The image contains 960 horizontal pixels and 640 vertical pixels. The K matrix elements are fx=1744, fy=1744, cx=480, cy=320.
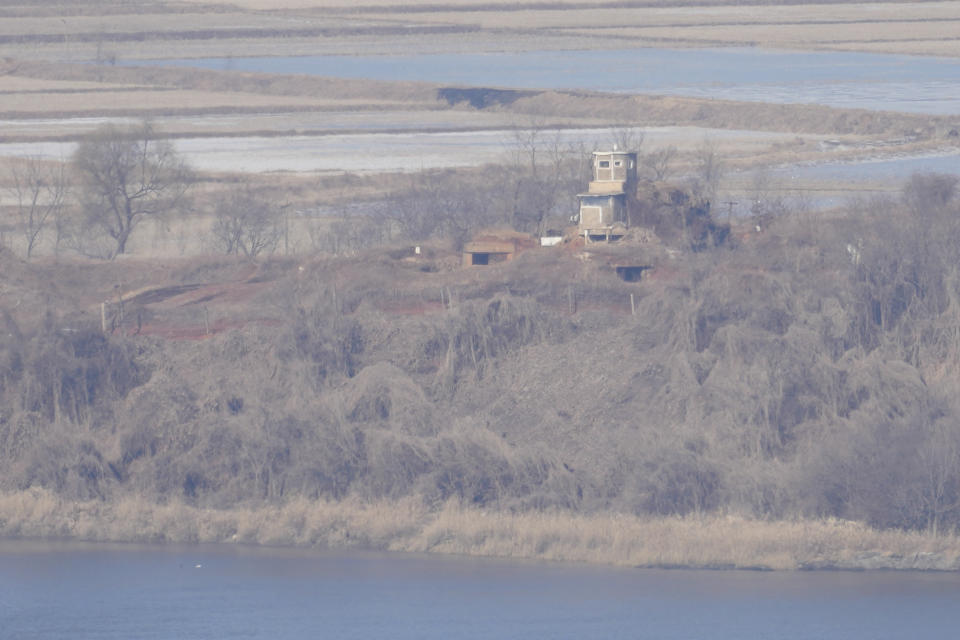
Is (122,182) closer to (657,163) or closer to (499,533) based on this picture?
(657,163)

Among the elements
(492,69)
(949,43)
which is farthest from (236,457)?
(949,43)

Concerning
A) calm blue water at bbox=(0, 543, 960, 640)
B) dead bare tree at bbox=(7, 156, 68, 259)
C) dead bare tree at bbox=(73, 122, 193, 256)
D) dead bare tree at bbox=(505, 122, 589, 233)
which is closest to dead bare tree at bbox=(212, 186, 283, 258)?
dead bare tree at bbox=(73, 122, 193, 256)

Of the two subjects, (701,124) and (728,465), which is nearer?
(728,465)

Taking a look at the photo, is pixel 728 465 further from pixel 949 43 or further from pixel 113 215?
pixel 949 43

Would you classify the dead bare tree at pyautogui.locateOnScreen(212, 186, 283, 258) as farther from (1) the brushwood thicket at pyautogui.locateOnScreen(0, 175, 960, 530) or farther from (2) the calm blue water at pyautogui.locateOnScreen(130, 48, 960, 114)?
(2) the calm blue water at pyautogui.locateOnScreen(130, 48, 960, 114)

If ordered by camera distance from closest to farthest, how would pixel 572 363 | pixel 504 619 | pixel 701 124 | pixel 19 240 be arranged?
pixel 504 619, pixel 572 363, pixel 19 240, pixel 701 124

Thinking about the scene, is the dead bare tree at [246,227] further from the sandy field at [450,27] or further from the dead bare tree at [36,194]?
the sandy field at [450,27]

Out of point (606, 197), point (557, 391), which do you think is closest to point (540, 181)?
point (606, 197)

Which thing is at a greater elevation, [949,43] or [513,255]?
[949,43]
